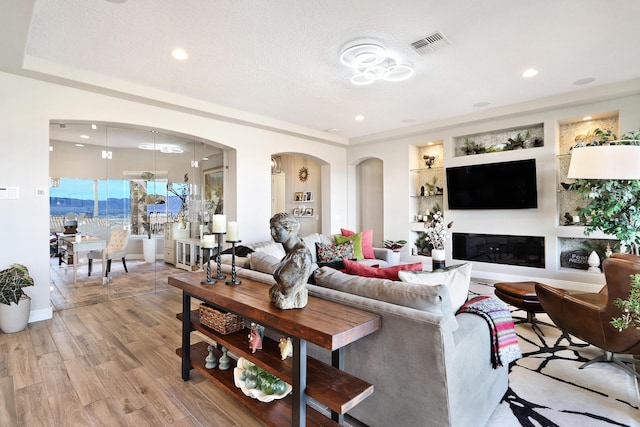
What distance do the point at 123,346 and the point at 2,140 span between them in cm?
260

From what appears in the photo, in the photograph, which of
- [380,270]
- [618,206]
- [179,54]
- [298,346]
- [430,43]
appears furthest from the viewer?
[618,206]

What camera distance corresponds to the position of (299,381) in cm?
141

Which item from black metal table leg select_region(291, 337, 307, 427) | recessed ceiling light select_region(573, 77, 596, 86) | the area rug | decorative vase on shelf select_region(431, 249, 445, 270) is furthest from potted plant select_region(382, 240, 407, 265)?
black metal table leg select_region(291, 337, 307, 427)

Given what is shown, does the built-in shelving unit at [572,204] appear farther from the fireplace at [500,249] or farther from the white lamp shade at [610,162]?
the white lamp shade at [610,162]

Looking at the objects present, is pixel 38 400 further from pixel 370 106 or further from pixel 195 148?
pixel 370 106

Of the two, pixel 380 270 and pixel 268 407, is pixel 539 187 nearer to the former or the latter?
pixel 380 270

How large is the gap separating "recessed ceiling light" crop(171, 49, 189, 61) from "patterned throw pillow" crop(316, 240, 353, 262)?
2.85 meters

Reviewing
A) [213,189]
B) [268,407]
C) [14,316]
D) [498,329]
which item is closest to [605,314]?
[498,329]

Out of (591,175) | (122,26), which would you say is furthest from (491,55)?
(122,26)

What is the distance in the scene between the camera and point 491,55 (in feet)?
10.9

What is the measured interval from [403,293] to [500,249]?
4.66 m

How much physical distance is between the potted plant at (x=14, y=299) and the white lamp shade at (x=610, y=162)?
227 inches

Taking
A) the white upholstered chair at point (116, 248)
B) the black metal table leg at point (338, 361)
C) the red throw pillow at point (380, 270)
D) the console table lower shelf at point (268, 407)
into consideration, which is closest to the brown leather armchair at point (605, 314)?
the red throw pillow at point (380, 270)

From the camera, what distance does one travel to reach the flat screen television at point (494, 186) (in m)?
4.96
